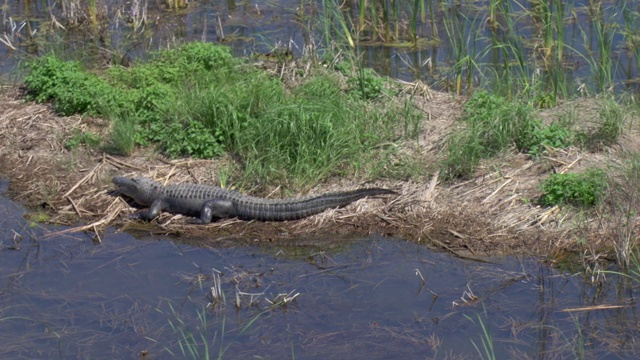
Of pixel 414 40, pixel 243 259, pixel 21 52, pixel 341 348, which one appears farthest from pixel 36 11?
pixel 341 348

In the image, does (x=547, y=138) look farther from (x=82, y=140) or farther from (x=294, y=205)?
(x=82, y=140)

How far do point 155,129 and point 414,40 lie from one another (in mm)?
4176

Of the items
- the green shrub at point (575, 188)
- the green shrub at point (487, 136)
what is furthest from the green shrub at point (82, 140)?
the green shrub at point (575, 188)

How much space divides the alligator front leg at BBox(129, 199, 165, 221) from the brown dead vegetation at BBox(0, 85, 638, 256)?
9cm

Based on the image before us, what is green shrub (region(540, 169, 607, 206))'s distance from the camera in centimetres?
755

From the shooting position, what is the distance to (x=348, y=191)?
26.3 feet

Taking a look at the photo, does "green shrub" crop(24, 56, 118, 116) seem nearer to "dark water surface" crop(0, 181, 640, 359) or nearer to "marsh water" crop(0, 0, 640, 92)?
"marsh water" crop(0, 0, 640, 92)

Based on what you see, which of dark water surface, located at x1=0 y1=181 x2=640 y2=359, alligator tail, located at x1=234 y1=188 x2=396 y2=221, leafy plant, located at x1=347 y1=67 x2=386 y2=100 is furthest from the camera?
leafy plant, located at x1=347 y1=67 x2=386 y2=100

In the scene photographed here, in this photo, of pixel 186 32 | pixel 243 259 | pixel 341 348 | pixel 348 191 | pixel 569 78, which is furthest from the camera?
pixel 186 32

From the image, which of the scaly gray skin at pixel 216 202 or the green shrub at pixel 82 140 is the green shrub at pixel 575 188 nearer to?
the scaly gray skin at pixel 216 202

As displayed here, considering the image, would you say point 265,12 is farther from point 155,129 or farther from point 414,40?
point 155,129

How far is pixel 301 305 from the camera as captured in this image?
6691 mm

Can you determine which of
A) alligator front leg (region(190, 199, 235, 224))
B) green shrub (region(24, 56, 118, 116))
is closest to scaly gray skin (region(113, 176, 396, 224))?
alligator front leg (region(190, 199, 235, 224))

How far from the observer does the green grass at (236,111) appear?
857 cm
